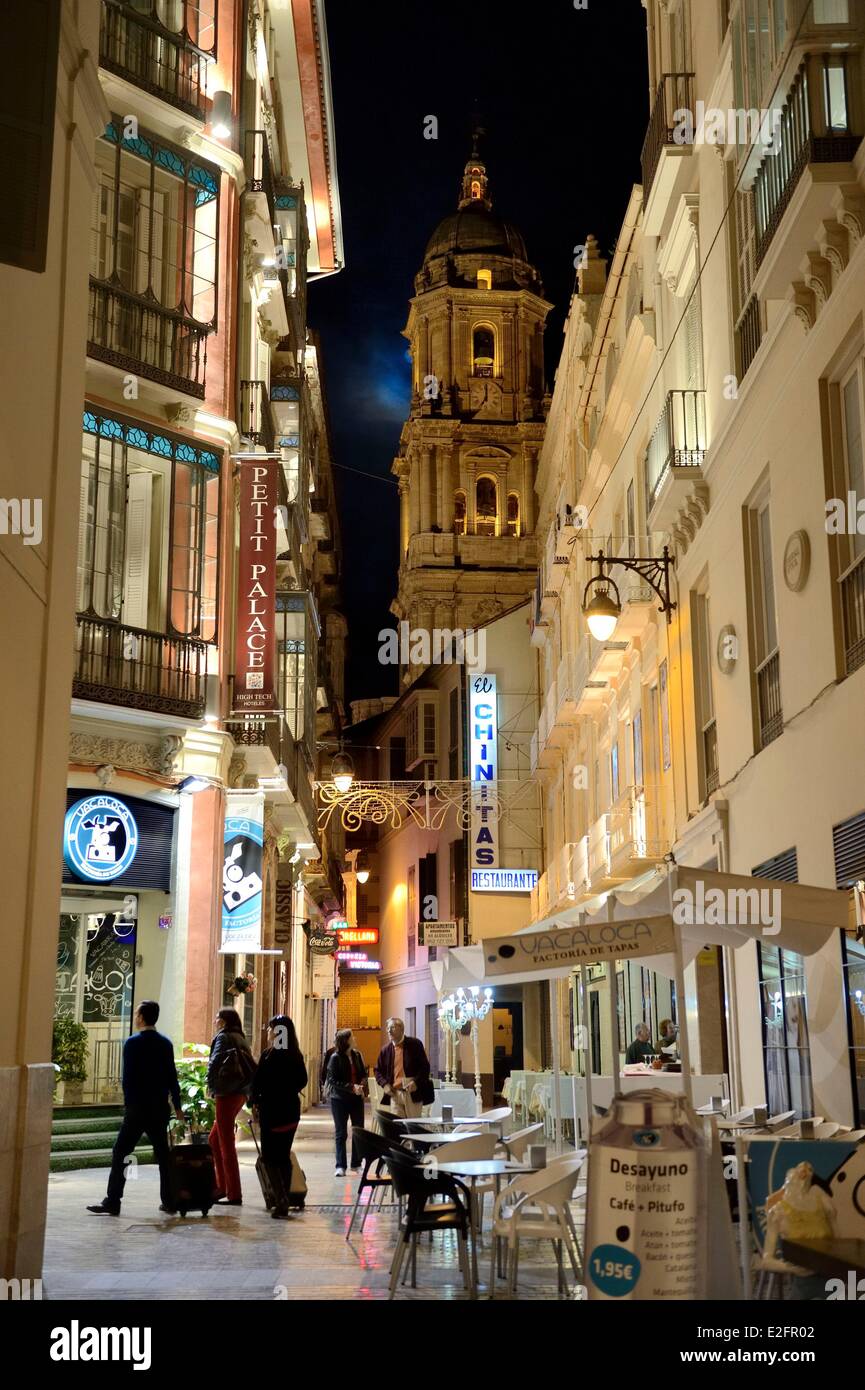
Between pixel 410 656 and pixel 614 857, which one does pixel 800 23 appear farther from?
pixel 410 656

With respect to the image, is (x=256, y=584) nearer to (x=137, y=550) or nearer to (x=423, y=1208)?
(x=137, y=550)

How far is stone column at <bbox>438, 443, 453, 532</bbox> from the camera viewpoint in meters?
57.3

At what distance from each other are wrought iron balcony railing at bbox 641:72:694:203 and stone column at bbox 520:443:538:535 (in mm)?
36988

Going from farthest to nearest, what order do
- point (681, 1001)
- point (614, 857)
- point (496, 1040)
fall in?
point (496, 1040) → point (614, 857) → point (681, 1001)

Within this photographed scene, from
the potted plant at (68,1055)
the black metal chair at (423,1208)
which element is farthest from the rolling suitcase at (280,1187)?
the potted plant at (68,1055)

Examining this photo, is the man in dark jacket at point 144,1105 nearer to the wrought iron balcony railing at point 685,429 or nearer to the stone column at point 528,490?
the wrought iron balcony railing at point 685,429

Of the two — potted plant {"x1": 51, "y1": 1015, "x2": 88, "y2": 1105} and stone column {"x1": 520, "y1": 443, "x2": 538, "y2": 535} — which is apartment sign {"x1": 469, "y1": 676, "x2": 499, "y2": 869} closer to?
stone column {"x1": 520, "y1": 443, "x2": 538, "y2": 535}

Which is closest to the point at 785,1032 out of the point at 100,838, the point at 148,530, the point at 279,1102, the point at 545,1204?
the point at 279,1102

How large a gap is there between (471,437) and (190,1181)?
47.0 meters

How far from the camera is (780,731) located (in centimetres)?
1378

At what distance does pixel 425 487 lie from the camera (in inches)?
2264

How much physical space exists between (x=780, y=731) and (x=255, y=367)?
14304 millimetres

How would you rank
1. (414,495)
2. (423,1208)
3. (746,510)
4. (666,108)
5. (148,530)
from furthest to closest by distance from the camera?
(414,495)
(148,530)
(666,108)
(746,510)
(423,1208)
